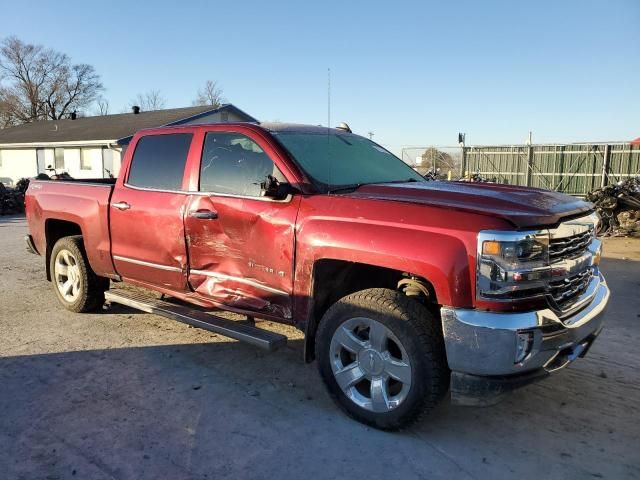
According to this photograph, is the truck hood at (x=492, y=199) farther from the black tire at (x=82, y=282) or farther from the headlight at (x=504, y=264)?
the black tire at (x=82, y=282)

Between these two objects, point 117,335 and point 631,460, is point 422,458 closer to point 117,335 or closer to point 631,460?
point 631,460

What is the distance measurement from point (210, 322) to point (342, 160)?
1.72m

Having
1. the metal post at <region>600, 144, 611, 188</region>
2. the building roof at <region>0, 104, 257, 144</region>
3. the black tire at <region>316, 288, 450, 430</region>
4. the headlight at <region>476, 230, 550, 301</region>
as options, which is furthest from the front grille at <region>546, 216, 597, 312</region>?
the building roof at <region>0, 104, 257, 144</region>

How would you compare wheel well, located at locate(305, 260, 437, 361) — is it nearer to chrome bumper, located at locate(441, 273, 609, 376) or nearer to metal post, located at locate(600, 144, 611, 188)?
chrome bumper, located at locate(441, 273, 609, 376)

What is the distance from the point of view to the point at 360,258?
3299 millimetres

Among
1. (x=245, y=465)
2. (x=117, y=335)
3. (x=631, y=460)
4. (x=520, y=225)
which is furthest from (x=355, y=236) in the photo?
(x=117, y=335)

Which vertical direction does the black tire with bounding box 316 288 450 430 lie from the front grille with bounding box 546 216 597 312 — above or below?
below

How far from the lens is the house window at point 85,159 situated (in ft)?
88.0

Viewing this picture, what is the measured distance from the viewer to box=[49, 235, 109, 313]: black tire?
560 cm

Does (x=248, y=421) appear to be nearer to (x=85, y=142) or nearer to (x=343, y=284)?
(x=343, y=284)

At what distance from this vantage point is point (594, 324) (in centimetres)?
341

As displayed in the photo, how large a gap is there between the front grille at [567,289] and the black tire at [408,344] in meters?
0.70

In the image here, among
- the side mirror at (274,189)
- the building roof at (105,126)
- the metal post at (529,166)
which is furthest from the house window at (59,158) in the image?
the side mirror at (274,189)

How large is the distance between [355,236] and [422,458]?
A: 4.54 ft
